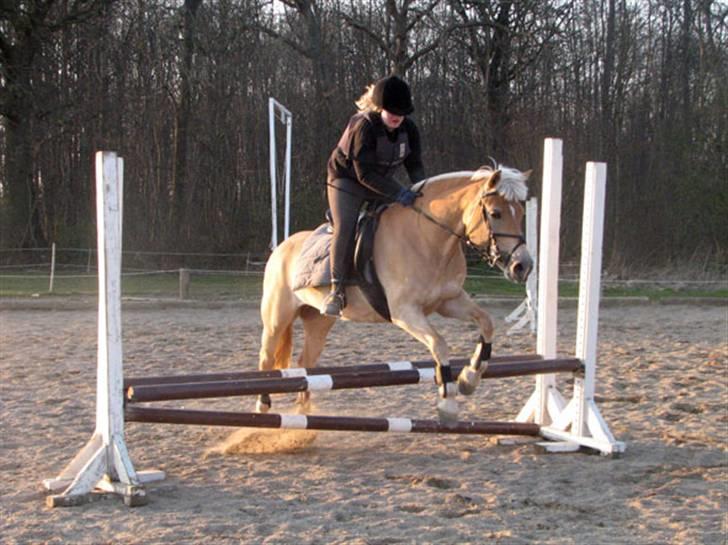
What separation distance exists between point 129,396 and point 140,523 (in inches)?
30.9

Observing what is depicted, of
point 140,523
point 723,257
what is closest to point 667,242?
point 723,257

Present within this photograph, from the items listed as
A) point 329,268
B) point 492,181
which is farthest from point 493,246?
point 329,268

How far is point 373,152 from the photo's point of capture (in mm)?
5406

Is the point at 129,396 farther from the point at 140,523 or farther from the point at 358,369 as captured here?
the point at 358,369

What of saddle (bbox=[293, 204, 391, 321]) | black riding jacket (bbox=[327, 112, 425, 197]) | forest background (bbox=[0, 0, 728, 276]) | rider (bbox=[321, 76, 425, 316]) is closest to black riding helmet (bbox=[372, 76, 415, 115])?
rider (bbox=[321, 76, 425, 316])

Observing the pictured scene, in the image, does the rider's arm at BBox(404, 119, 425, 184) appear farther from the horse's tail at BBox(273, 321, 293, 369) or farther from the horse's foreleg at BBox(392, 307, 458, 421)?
the horse's tail at BBox(273, 321, 293, 369)

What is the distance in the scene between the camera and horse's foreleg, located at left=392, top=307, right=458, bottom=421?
5020 mm

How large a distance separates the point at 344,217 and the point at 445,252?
2.36ft

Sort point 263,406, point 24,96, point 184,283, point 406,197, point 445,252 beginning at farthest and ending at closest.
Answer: point 24,96
point 184,283
point 263,406
point 406,197
point 445,252

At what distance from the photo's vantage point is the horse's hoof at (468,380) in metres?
5.07

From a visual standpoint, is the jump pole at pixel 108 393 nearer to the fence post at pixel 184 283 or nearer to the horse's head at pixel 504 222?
the horse's head at pixel 504 222

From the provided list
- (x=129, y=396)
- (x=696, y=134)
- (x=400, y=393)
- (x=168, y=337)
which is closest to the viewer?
(x=129, y=396)

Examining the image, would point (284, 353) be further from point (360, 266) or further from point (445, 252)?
point (445, 252)

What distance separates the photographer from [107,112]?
2052cm
